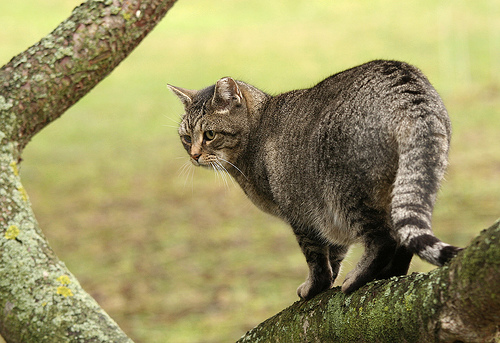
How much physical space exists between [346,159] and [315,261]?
0.88 meters

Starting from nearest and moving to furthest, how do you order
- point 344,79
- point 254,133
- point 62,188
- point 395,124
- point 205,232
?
point 395,124
point 344,79
point 254,133
point 205,232
point 62,188

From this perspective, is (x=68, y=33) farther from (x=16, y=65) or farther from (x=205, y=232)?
(x=205, y=232)

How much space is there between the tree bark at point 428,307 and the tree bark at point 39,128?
41.0 inches

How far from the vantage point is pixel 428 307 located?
196cm

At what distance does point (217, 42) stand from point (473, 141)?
9.16 m

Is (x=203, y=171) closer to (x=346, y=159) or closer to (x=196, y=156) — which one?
→ (x=196, y=156)

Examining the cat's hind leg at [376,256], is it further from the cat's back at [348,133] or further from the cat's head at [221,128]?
the cat's head at [221,128]

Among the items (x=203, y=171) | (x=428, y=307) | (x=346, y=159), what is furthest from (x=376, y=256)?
(x=203, y=171)

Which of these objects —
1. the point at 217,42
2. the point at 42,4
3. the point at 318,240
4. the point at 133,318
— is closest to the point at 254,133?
the point at 318,240

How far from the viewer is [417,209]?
7.64 ft

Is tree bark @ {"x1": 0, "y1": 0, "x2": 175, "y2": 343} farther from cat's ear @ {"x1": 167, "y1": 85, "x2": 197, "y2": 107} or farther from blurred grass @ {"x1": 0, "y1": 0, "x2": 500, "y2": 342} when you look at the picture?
blurred grass @ {"x1": 0, "y1": 0, "x2": 500, "y2": 342}

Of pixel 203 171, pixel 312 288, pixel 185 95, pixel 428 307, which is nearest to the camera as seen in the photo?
pixel 428 307

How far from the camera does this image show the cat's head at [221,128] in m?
3.97

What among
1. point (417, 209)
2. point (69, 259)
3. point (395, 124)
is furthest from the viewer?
point (69, 259)
